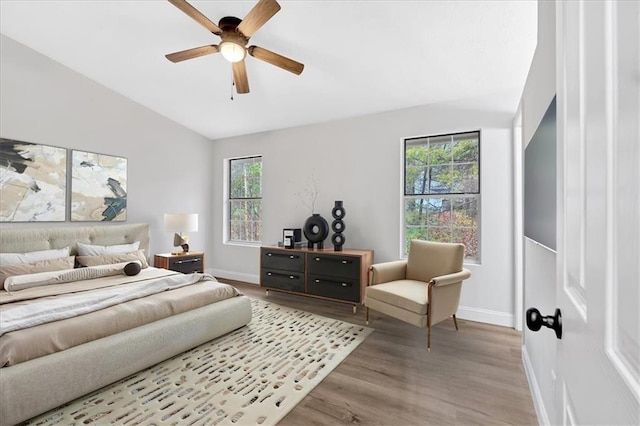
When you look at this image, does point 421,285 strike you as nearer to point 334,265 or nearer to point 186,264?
point 334,265

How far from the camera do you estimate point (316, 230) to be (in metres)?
4.27

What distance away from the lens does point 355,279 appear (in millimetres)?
3619

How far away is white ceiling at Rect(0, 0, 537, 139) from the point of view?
237 centimetres

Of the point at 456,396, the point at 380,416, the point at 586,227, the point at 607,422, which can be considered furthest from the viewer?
the point at 456,396

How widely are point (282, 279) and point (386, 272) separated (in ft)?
5.21

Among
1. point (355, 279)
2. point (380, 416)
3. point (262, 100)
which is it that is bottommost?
point (380, 416)

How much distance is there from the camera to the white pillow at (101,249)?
3553mm

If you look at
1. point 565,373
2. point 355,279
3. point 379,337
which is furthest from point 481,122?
point 565,373

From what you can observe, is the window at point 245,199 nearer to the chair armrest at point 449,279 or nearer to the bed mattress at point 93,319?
the bed mattress at point 93,319

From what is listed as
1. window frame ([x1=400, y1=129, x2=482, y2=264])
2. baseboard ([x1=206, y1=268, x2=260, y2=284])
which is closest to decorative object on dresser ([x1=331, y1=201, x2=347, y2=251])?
window frame ([x1=400, y1=129, x2=482, y2=264])

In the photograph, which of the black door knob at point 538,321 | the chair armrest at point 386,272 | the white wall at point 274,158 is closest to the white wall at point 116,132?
the white wall at point 274,158

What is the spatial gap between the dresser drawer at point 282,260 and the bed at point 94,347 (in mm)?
1076

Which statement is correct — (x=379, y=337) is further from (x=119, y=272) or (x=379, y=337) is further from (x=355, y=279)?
(x=119, y=272)

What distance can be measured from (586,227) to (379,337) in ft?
8.66
